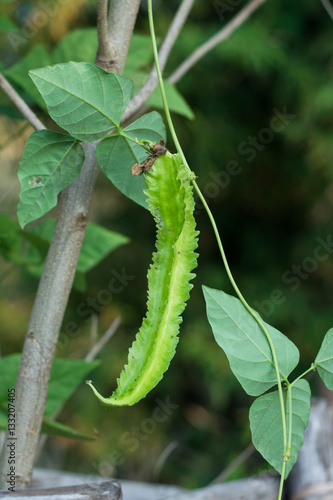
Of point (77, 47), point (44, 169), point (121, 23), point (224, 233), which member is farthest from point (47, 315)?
point (224, 233)

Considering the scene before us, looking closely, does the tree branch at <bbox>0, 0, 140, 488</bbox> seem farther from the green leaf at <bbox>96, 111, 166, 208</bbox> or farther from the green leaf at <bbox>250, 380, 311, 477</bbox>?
the green leaf at <bbox>250, 380, 311, 477</bbox>

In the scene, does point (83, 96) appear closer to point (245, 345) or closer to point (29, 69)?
point (245, 345)

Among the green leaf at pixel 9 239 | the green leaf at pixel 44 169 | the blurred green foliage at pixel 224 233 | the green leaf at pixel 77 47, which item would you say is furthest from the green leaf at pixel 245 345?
the blurred green foliage at pixel 224 233

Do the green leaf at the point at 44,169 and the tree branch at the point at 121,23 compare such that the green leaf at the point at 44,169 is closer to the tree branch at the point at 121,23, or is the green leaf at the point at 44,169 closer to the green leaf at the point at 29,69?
the tree branch at the point at 121,23

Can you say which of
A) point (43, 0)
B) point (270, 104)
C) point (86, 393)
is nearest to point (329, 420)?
point (86, 393)

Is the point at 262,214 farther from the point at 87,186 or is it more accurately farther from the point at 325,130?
the point at 87,186
